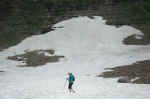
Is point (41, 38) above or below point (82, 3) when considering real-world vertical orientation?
below

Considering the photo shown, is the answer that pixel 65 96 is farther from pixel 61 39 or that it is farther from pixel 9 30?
pixel 9 30

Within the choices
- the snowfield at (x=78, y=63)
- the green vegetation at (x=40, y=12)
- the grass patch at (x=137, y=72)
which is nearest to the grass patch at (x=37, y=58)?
the snowfield at (x=78, y=63)

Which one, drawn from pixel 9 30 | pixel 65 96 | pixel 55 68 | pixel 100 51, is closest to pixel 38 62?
pixel 55 68

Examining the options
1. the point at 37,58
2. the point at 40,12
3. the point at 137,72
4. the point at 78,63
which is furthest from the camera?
the point at 40,12

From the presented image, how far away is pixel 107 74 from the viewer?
33.5 metres

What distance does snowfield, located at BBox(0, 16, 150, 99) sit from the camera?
23.6m

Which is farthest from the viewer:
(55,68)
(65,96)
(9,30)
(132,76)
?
(9,30)

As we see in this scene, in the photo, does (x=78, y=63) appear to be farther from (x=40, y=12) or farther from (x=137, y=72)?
(x=40, y=12)

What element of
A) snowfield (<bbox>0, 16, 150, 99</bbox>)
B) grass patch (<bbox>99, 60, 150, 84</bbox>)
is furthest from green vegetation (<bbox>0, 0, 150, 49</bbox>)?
grass patch (<bbox>99, 60, 150, 84</bbox>)

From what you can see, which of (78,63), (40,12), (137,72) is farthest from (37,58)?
(40,12)

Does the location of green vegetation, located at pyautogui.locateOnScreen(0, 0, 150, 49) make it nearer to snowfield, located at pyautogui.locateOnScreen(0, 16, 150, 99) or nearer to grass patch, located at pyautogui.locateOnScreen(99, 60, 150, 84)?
snowfield, located at pyautogui.locateOnScreen(0, 16, 150, 99)

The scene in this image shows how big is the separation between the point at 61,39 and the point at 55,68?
647 inches

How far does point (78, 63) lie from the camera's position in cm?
4509

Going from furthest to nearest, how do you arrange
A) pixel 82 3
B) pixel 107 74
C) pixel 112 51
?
pixel 82 3
pixel 112 51
pixel 107 74
